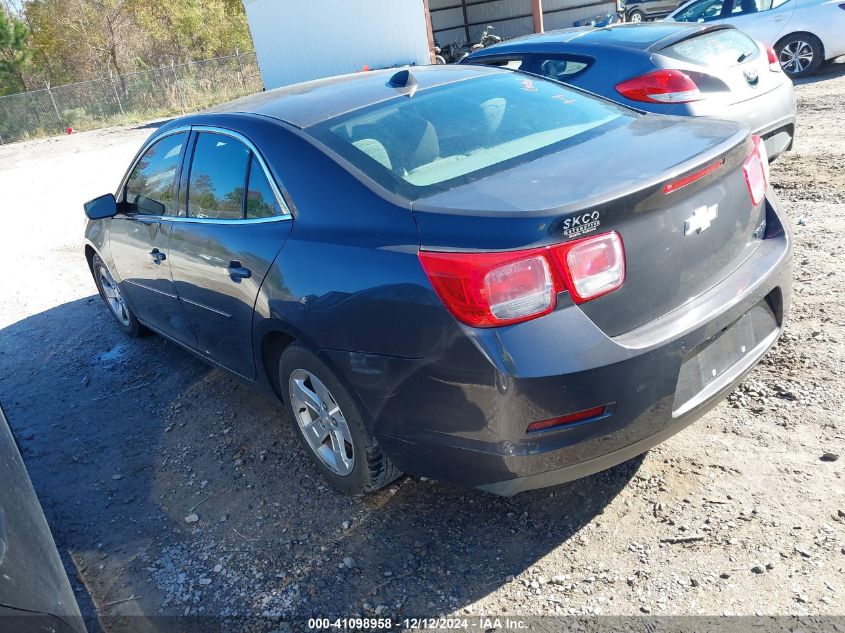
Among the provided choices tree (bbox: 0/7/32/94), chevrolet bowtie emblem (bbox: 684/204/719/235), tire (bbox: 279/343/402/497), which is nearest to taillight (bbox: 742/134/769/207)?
chevrolet bowtie emblem (bbox: 684/204/719/235)

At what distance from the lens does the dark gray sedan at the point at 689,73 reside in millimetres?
5574

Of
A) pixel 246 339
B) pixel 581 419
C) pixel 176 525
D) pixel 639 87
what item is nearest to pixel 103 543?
pixel 176 525

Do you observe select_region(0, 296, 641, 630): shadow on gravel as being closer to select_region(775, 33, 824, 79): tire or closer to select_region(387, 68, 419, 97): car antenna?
select_region(387, 68, 419, 97): car antenna

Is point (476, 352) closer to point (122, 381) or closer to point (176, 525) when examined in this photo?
point (176, 525)

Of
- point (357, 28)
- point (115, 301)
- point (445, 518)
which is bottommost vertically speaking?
point (445, 518)

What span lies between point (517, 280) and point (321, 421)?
1.29 meters

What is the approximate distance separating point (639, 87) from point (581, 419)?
4.28 meters

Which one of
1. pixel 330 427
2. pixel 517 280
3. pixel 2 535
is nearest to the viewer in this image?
pixel 2 535

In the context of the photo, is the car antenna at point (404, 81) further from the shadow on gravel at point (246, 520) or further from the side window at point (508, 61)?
the side window at point (508, 61)

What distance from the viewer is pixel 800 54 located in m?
11.0

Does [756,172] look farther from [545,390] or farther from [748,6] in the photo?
[748,6]

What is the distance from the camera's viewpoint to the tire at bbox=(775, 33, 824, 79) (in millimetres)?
10805

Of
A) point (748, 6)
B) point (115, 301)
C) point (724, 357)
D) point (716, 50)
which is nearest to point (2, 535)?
point (724, 357)

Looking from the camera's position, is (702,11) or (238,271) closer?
(238,271)
